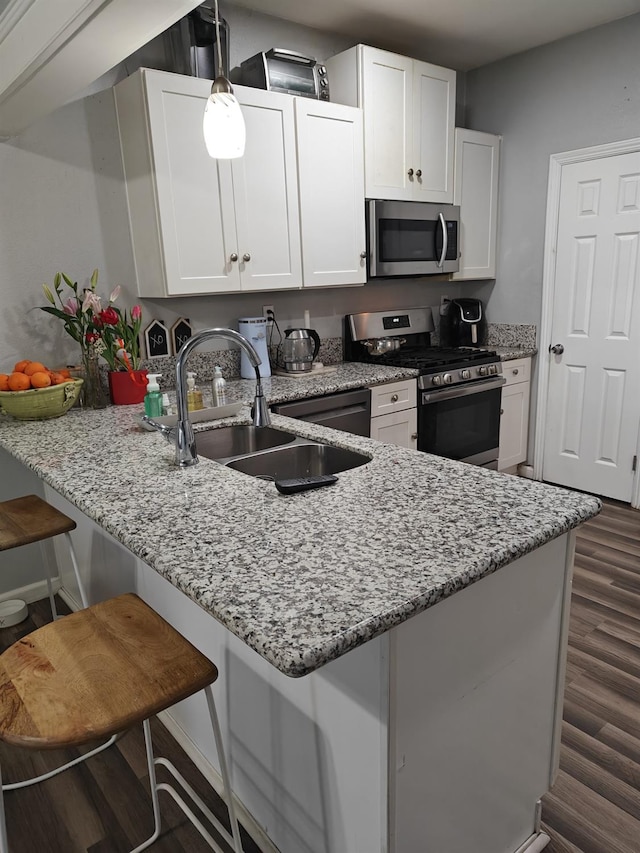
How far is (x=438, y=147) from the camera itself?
350cm

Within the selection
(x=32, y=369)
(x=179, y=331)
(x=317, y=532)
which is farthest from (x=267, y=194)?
(x=317, y=532)

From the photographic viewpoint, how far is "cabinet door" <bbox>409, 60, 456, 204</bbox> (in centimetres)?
333

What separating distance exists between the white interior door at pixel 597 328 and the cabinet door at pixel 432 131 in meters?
0.75

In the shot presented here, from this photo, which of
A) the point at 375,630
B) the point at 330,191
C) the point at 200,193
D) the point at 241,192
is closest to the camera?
the point at 375,630

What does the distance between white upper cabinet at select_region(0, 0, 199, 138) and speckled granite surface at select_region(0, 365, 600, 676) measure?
111 centimetres

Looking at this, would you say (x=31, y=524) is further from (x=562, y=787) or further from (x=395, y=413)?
(x=395, y=413)

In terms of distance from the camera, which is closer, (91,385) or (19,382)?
(19,382)

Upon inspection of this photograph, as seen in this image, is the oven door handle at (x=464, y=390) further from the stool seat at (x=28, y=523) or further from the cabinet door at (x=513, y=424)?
the stool seat at (x=28, y=523)

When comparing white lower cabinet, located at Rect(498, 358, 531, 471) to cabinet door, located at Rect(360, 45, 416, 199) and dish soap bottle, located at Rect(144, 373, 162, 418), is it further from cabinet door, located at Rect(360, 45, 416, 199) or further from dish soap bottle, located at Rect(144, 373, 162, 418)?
dish soap bottle, located at Rect(144, 373, 162, 418)

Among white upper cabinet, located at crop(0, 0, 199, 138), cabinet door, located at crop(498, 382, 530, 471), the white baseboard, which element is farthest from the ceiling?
the white baseboard

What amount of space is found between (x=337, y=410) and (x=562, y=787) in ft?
5.80

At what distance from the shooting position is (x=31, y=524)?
192 cm

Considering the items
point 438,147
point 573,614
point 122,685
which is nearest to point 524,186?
point 438,147

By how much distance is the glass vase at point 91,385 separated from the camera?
2.53 m
